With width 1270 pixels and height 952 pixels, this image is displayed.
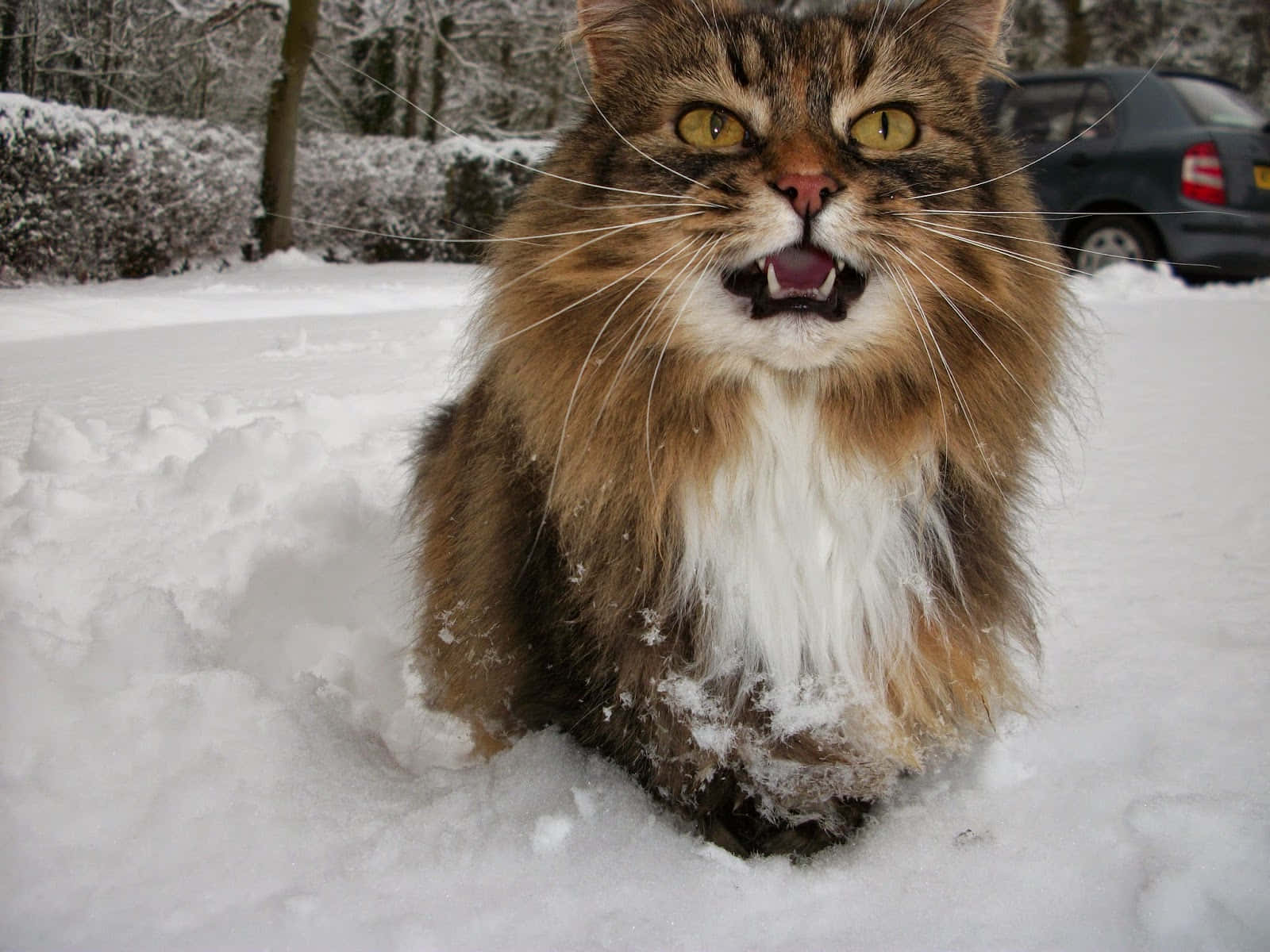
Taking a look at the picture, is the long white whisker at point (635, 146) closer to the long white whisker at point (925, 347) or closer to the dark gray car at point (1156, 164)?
the long white whisker at point (925, 347)

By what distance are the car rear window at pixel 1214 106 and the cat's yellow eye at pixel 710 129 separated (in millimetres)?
5555

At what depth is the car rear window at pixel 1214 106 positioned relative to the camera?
562 centimetres

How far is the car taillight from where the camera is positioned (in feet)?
17.7

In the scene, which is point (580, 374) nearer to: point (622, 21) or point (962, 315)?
point (962, 315)

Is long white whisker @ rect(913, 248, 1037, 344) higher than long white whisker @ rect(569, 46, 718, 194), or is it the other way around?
long white whisker @ rect(569, 46, 718, 194)

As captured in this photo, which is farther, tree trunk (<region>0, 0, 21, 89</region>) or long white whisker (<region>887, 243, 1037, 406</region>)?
tree trunk (<region>0, 0, 21, 89</region>)

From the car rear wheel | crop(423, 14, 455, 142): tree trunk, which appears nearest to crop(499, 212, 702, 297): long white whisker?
the car rear wheel

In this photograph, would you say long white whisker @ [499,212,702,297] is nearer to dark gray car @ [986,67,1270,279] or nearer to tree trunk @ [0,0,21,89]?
tree trunk @ [0,0,21,89]

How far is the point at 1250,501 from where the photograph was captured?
2.43m

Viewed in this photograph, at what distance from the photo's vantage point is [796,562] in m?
1.49

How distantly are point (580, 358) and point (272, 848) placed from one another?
0.95 metres

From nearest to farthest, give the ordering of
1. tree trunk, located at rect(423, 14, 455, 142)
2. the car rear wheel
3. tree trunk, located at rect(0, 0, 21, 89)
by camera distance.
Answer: tree trunk, located at rect(0, 0, 21, 89) < the car rear wheel < tree trunk, located at rect(423, 14, 455, 142)

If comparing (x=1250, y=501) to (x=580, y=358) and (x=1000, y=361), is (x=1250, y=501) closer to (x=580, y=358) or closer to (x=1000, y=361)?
(x=1000, y=361)

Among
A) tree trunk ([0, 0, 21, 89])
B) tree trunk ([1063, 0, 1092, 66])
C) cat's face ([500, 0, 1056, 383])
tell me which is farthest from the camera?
tree trunk ([1063, 0, 1092, 66])
